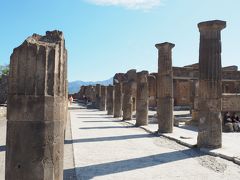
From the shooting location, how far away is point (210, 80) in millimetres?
10914

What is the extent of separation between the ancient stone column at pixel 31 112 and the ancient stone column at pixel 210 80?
24.7 ft

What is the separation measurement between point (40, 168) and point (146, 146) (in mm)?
7256

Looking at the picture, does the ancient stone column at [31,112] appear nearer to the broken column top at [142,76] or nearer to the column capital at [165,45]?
the column capital at [165,45]

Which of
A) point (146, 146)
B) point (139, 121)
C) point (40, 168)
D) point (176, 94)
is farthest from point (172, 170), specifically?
point (176, 94)

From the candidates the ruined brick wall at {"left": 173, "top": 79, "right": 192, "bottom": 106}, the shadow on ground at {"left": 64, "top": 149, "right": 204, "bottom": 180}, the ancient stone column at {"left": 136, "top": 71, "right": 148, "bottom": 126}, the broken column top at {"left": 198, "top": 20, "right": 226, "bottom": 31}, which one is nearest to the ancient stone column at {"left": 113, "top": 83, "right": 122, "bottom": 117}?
the ancient stone column at {"left": 136, "top": 71, "right": 148, "bottom": 126}

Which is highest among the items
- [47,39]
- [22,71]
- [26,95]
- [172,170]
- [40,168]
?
[47,39]

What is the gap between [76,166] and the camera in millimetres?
7902

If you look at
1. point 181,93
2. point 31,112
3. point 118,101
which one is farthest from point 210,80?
point 181,93

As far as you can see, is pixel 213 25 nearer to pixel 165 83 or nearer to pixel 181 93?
pixel 165 83

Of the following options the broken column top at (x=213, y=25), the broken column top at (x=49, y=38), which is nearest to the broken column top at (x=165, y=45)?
the broken column top at (x=213, y=25)

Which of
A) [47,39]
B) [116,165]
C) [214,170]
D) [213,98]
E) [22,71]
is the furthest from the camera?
[213,98]

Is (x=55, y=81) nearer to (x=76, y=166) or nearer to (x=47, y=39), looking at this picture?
(x=47, y=39)

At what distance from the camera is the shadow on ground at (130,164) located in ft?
24.0

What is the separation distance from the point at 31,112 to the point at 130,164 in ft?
15.3
